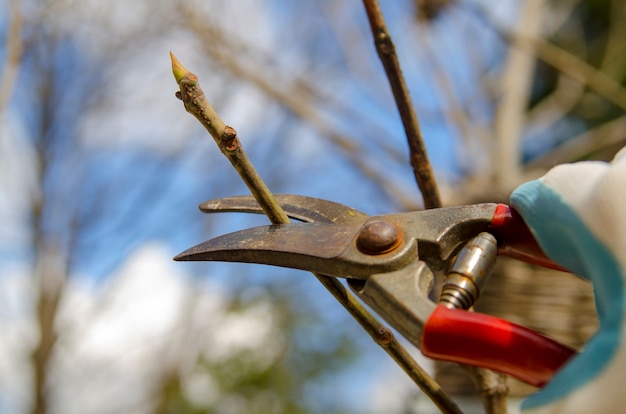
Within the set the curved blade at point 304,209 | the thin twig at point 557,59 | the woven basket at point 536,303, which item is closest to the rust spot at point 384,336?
the curved blade at point 304,209

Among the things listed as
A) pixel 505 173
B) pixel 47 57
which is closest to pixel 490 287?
pixel 505 173

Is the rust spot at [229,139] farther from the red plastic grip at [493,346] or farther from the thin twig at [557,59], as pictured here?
the thin twig at [557,59]

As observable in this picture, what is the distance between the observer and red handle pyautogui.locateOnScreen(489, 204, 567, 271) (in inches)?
20.2

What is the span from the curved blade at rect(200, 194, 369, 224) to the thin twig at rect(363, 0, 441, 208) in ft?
0.38

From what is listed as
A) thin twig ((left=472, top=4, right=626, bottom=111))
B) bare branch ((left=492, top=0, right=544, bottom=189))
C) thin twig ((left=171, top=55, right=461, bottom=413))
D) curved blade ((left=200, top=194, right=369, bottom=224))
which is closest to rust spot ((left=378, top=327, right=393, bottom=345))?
thin twig ((left=171, top=55, right=461, bottom=413))

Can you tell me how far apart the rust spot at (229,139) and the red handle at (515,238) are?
0.22 metres

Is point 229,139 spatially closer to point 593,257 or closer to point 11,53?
point 593,257

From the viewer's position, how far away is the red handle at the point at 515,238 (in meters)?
0.51

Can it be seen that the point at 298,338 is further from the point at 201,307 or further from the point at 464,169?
the point at 464,169

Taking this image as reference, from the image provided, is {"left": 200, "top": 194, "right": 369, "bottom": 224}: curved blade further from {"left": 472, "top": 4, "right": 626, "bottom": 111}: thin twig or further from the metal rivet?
{"left": 472, "top": 4, "right": 626, "bottom": 111}: thin twig

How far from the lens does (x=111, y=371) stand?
306 cm

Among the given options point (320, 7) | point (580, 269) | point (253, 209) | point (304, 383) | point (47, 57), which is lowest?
point (304, 383)

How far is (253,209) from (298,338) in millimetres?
3055

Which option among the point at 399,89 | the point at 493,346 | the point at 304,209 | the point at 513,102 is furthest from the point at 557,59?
the point at 493,346
